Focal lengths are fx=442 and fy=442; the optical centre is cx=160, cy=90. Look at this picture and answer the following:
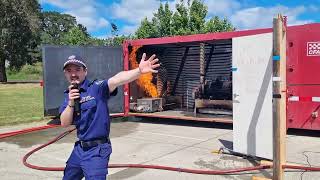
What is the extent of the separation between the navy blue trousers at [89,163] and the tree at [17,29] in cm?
3646

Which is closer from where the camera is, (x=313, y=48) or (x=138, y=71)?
(x=138, y=71)

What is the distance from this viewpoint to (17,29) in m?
38.8

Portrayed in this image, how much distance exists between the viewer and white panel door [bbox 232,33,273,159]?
703 centimetres

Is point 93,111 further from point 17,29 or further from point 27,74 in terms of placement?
point 27,74

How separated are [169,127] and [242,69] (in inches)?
190

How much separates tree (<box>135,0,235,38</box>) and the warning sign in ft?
80.7

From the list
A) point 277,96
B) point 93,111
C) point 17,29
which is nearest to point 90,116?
point 93,111

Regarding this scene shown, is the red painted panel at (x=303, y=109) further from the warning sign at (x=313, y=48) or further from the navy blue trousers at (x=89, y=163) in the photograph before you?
the navy blue trousers at (x=89, y=163)

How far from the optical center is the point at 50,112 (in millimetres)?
11945

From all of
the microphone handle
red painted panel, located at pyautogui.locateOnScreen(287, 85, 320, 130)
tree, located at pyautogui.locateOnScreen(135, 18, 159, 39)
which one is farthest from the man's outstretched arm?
tree, located at pyautogui.locateOnScreen(135, 18, 159, 39)

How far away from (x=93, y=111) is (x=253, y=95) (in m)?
4.01

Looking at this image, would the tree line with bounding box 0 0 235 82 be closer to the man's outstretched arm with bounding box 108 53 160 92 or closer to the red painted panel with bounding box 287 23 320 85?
the red painted panel with bounding box 287 23 320 85

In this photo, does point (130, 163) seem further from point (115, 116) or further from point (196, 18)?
point (196, 18)

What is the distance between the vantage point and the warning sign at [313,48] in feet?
31.0
